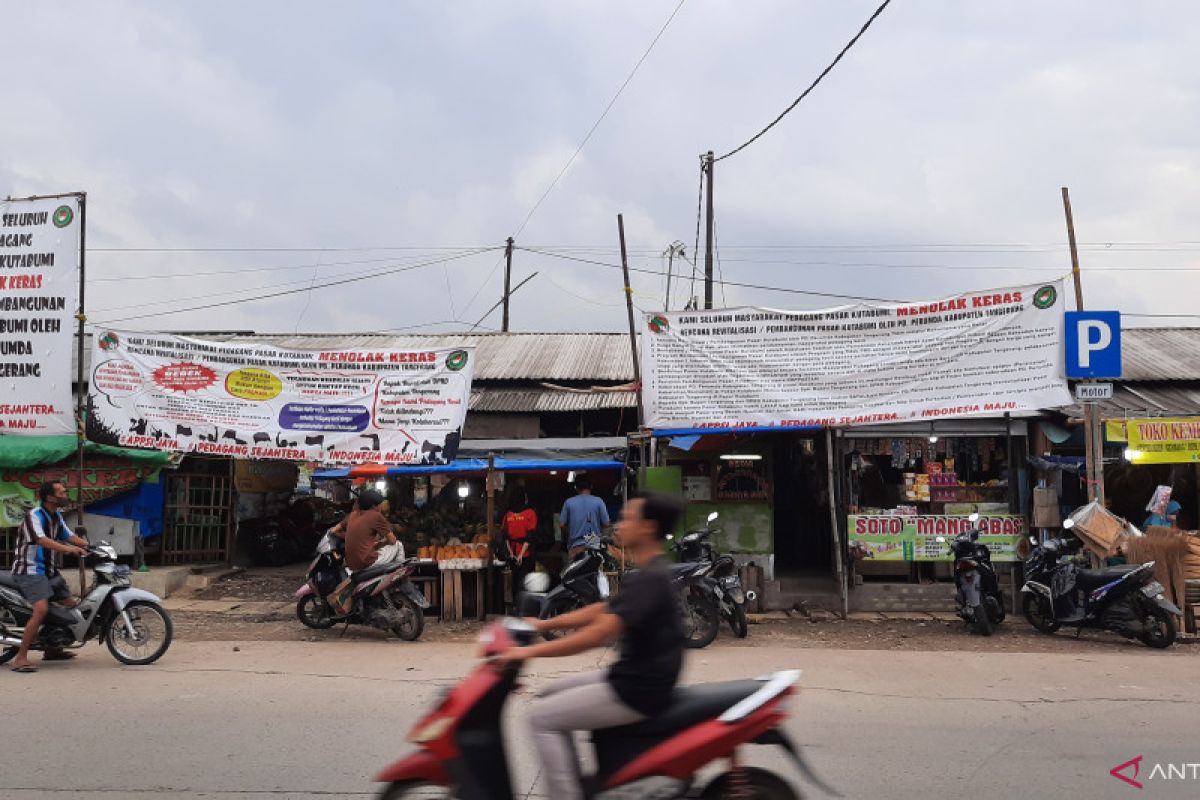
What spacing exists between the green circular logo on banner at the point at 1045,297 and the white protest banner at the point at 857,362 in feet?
0.04

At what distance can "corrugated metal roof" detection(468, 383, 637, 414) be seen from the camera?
15.5 m

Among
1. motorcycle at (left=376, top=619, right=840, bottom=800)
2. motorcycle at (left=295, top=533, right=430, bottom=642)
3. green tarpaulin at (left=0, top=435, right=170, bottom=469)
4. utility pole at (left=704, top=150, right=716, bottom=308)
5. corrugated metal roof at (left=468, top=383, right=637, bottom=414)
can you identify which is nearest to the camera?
motorcycle at (left=376, top=619, right=840, bottom=800)

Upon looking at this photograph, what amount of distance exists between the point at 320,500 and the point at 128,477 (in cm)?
663

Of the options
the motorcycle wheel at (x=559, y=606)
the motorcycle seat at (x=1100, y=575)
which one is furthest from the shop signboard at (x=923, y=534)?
the motorcycle wheel at (x=559, y=606)

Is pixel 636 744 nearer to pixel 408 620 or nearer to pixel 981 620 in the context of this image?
pixel 408 620

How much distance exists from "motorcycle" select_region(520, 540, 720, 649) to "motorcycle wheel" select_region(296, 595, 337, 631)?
253 centimetres

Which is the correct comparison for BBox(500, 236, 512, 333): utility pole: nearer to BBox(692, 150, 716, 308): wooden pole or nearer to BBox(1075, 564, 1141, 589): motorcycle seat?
BBox(692, 150, 716, 308): wooden pole

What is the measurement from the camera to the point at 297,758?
17.1ft

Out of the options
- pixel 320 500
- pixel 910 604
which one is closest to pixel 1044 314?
pixel 910 604

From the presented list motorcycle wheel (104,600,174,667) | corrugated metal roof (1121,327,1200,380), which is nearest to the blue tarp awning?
motorcycle wheel (104,600,174,667)

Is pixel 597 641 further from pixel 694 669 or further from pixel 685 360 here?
pixel 685 360

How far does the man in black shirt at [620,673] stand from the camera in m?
3.42

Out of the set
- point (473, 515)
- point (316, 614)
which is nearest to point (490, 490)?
point (473, 515)

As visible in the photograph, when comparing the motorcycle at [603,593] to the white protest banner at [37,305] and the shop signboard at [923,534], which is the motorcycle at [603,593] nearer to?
the shop signboard at [923,534]
